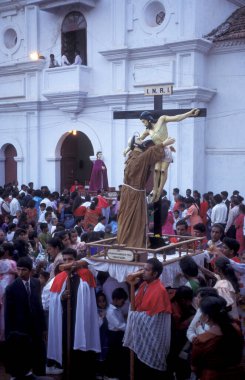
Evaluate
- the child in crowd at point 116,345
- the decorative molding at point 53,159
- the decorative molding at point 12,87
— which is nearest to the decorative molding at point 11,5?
the decorative molding at point 12,87

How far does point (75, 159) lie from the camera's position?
1964cm

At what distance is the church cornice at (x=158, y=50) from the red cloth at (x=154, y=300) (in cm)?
1077

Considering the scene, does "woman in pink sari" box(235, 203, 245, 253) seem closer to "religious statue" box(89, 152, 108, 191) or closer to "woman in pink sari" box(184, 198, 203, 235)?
"woman in pink sari" box(184, 198, 203, 235)

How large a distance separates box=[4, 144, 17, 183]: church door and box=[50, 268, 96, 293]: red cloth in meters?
14.3

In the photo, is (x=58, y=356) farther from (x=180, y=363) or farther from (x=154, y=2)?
(x=154, y=2)

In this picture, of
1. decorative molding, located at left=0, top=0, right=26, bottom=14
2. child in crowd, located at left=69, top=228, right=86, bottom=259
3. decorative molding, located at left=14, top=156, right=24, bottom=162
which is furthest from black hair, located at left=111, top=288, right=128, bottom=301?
decorative molding, located at left=0, top=0, right=26, bottom=14

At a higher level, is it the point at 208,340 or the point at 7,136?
the point at 7,136

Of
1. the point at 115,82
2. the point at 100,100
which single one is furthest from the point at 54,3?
the point at 100,100

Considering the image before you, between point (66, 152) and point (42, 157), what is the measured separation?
3.03 ft

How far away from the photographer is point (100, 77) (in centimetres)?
1702

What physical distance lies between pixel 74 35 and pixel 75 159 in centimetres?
464

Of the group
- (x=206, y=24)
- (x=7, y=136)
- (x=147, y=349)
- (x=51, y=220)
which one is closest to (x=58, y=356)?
(x=147, y=349)

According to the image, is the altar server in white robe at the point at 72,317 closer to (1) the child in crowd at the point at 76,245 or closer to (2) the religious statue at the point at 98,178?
(1) the child in crowd at the point at 76,245

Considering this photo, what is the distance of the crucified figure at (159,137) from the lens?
6.49 m
